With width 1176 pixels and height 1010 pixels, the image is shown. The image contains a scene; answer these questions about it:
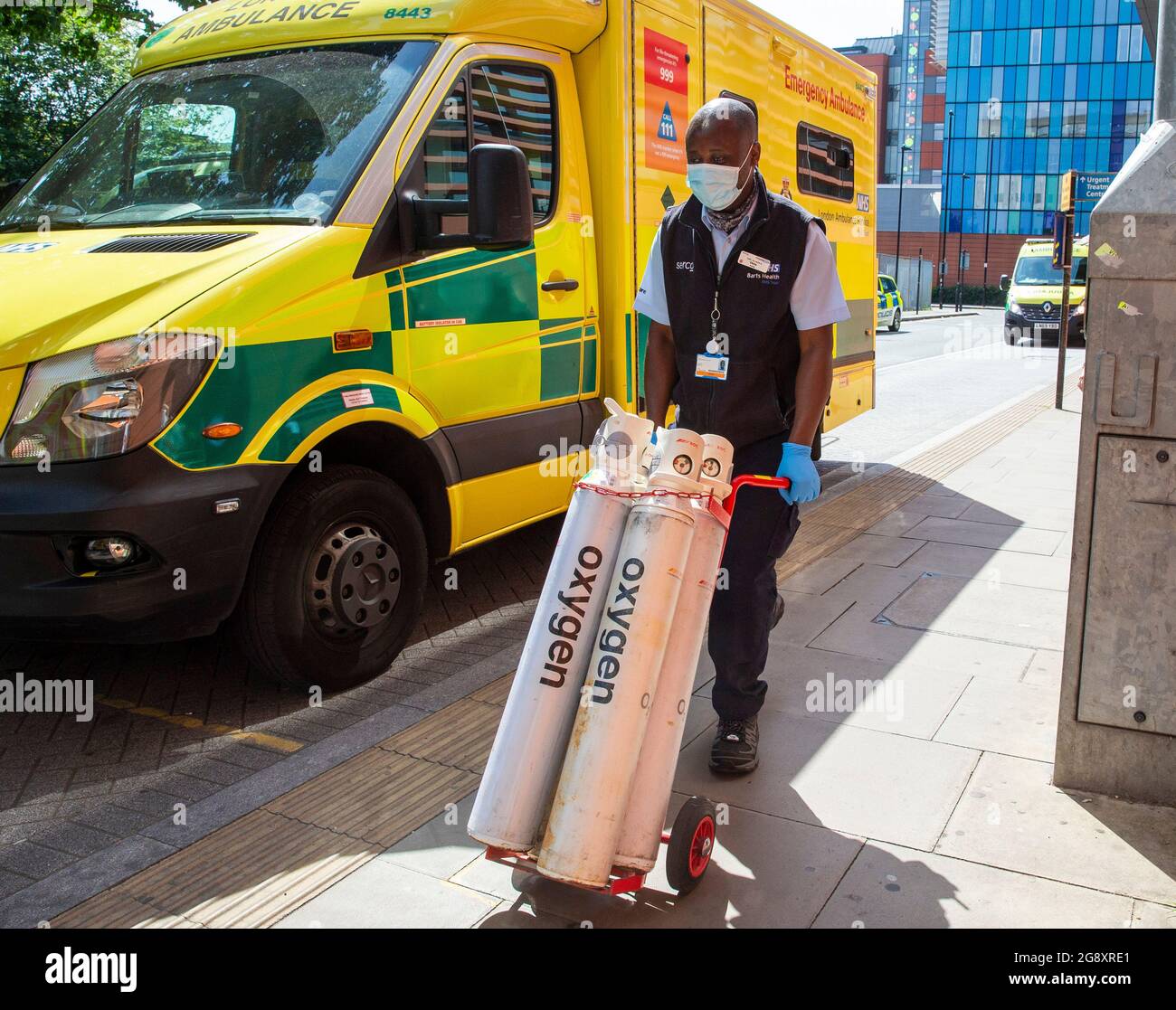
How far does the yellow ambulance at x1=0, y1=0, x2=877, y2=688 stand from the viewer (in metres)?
3.86

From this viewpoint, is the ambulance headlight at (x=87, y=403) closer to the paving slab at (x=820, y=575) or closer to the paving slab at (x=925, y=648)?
the paving slab at (x=925, y=648)

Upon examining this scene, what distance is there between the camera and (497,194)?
15.1 ft

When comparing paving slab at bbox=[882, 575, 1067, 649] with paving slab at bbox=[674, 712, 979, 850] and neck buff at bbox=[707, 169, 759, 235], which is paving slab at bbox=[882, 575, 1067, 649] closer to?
paving slab at bbox=[674, 712, 979, 850]

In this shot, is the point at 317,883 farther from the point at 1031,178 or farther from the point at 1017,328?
the point at 1031,178

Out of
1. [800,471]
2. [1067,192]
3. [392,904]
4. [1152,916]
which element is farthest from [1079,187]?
[392,904]

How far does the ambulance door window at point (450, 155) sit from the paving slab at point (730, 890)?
276 centimetres

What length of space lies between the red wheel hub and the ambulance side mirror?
2535 millimetres

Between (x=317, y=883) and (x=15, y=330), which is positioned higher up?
(x=15, y=330)

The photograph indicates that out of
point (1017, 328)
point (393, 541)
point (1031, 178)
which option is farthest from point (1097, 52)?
point (393, 541)

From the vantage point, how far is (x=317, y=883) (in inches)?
125

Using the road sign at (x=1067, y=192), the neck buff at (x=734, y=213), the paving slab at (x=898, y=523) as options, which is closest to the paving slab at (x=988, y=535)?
the paving slab at (x=898, y=523)

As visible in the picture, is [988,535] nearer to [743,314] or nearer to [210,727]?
[743,314]

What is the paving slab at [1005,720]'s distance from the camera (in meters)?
3.98
